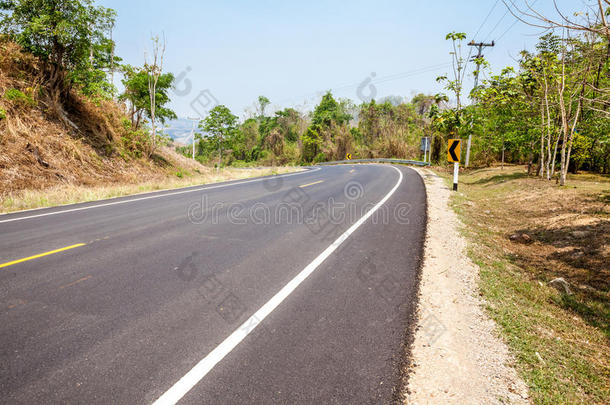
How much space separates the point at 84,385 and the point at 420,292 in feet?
11.7

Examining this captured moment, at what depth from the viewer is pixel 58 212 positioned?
805cm

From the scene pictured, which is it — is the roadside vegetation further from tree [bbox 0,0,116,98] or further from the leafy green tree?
the leafy green tree

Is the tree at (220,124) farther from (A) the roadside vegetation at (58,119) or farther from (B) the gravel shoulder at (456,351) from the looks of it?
(B) the gravel shoulder at (456,351)

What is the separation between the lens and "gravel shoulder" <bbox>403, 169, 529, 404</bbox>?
7.55 feet

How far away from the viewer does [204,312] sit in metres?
3.33

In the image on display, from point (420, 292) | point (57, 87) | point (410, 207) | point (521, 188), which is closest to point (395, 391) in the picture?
point (420, 292)

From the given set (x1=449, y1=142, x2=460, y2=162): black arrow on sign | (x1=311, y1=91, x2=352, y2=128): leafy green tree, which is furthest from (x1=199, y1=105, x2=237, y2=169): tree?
(x1=449, y1=142, x2=460, y2=162): black arrow on sign

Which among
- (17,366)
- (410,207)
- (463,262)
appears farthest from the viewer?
(410,207)

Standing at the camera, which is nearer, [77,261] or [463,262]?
[77,261]

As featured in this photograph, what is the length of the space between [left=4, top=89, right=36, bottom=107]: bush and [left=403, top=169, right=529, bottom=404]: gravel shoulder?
17.5 metres

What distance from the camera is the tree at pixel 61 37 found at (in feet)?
42.3

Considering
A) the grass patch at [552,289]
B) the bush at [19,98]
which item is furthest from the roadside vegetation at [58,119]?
the grass patch at [552,289]

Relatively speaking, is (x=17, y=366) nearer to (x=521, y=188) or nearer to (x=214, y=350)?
(x=214, y=350)

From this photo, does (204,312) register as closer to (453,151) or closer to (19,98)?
(453,151)
